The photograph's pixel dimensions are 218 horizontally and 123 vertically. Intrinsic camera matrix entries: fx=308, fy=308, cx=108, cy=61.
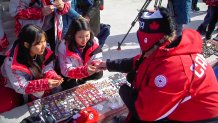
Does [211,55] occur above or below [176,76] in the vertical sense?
below

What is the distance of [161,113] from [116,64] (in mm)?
758

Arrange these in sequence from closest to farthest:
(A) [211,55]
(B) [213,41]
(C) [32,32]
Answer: (C) [32,32] < (A) [211,55] < (B) [213,41]

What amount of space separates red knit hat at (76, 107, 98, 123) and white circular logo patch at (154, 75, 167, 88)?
56 cm

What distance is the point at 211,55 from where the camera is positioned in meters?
3.12

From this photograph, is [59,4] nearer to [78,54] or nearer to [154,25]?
[78,54]

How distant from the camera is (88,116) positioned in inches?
82.6

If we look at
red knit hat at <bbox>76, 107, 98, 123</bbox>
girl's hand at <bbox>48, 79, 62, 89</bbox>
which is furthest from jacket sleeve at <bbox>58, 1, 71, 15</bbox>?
red knit hat at <bbox>76, 107, 98, 123</bbox>

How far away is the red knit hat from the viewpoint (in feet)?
6.84

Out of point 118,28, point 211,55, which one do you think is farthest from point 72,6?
point 118,28

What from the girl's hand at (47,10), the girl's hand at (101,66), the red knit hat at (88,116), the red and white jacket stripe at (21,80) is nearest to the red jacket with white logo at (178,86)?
the red knit hat at (88,116)

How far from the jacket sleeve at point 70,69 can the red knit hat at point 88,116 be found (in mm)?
502

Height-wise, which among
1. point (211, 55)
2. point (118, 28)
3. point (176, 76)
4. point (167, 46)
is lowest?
point (118, 28)

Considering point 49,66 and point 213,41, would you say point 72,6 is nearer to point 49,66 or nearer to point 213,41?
point 49,66

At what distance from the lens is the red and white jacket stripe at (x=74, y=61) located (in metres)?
2.65
